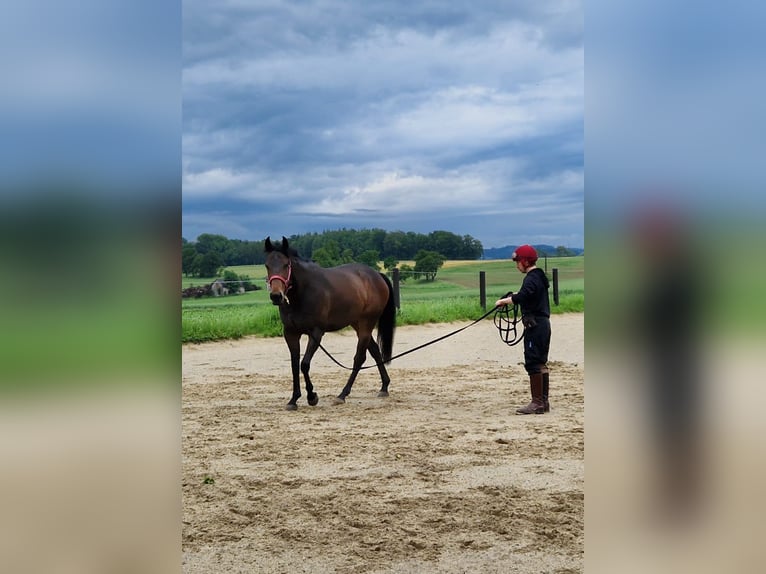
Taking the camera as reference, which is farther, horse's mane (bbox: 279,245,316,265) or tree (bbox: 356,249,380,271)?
tree (bbox: 356,249,380,271)

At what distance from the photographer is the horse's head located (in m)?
7.07

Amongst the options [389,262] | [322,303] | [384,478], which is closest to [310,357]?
[322,303]

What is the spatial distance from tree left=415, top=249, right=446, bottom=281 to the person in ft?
48.4

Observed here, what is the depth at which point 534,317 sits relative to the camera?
6.70 meters

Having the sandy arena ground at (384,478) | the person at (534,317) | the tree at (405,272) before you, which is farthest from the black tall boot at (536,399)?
the tree at (405,272)

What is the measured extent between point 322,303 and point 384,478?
321 cm

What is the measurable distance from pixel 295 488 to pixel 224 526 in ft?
2.55

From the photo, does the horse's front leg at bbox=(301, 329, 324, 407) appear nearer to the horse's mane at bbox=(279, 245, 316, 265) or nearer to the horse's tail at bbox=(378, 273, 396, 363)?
the horse's mane at bbox=(279, 245, 316, 265)

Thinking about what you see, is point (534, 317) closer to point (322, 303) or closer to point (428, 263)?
point (322, 303)

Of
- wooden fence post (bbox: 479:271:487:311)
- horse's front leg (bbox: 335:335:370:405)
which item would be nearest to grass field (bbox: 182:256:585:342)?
wooden fence post (bbox: 479:271:487:311)

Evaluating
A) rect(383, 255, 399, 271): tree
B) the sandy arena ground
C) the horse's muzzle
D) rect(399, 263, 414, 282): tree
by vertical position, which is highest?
rect(383, 255, 399, 271): tree
